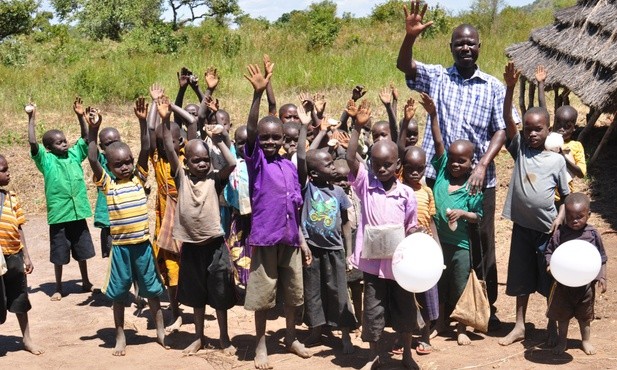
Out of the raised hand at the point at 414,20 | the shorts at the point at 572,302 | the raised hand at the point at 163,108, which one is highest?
the raised hand at the point at 414,20

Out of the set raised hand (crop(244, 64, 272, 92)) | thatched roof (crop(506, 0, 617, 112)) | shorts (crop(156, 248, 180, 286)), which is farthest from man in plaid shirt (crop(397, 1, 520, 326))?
thatched roof (crop(506, 0, 617, 112))

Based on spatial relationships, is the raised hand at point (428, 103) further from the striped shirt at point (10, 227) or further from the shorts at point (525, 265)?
the striped shirt at point (10, 227)

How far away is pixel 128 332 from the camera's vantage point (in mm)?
5660

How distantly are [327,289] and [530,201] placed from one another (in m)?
1.42

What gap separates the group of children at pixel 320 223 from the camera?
15.1 feet

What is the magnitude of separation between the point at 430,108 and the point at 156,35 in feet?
59.0

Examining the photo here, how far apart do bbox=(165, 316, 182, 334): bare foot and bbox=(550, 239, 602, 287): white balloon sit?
8.78 feet

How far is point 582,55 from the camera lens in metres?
10.1

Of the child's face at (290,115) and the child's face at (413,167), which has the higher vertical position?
the child's face at (290,115)

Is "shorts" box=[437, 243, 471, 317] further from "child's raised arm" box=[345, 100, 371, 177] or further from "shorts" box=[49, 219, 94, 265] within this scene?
"shorts" box=[49, 219, 94, 265]

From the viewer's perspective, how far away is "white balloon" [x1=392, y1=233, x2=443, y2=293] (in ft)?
13.9

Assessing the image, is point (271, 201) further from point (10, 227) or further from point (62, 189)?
point (62, 189)

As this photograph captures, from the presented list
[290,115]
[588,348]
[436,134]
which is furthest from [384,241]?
A: [290,115]

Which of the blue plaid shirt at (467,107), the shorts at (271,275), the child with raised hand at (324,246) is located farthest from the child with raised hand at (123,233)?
the blue plaid shirt at (467,107)
